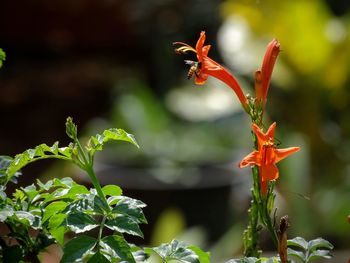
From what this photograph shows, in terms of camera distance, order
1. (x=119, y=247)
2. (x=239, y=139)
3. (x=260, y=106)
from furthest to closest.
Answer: (x=239, y=139) → (x=260, y=106) → (x=119, y=247)

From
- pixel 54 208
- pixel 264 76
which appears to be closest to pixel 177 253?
pixel 54 208

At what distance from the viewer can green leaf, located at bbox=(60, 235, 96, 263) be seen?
640 millimetres

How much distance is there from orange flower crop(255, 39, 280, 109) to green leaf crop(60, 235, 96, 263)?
224 mm

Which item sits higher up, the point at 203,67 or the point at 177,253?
the point at 203,67

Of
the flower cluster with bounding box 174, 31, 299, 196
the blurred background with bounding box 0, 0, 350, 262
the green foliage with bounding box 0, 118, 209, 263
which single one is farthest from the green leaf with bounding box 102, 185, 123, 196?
the blurred background with bounding box 0, 0, 350, 262

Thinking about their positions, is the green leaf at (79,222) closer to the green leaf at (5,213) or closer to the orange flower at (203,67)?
the green leaf at (5,213)

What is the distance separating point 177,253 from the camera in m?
0.67

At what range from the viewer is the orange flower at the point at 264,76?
792mm

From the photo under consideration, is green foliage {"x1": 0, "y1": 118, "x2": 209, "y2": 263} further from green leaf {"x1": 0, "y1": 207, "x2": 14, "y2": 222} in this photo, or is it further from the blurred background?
the blurred background

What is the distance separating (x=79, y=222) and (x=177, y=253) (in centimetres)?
8

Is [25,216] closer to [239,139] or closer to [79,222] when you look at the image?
[79,222]

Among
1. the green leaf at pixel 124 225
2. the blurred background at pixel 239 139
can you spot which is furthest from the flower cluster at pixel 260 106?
the blurred background at pixel 239 139

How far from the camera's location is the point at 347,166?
334 centimetres

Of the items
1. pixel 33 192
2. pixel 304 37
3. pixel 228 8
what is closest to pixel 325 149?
pixel 304 37
